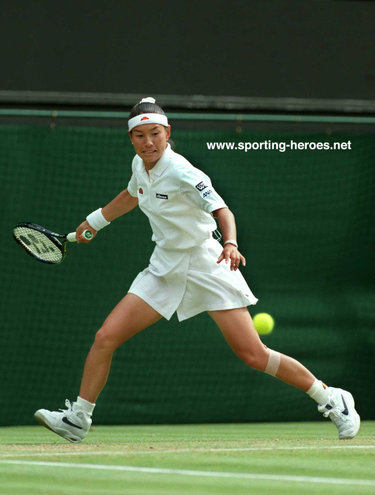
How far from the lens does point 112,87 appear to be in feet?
30.7

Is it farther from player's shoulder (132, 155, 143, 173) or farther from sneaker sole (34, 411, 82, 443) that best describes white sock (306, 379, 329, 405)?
player's shoulder (132, 155, 143, 173)

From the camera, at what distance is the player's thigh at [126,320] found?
6242 mm

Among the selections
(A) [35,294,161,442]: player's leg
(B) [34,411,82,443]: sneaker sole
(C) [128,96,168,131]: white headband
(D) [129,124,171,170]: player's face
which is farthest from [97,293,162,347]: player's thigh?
(C) [128,96,168,131]: white headband

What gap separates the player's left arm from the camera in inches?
226

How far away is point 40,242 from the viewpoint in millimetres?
7012

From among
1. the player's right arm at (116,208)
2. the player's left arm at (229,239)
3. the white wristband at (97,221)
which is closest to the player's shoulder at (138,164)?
the player's right arm at (116,208)

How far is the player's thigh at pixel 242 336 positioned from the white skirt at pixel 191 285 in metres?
0.06

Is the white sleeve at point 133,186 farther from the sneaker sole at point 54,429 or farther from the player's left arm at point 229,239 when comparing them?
the sneaker sole at point 54,429

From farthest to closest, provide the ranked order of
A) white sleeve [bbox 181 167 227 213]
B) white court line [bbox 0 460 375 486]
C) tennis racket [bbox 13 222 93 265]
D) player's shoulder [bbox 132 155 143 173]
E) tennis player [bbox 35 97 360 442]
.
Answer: tennis racket [bbox 13 222 93 265], player's shoulder [bbox 132 155 143 173], tennis player [bbox 35 97 360 442], white sleeve [bbox 181 167 227 213], white court line [bbox 0 460 375 486]

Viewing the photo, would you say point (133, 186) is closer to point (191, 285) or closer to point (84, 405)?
point (191, 285)

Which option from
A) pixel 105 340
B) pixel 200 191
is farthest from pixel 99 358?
pixel 200 191

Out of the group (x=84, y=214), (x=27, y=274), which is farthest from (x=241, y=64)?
(x=27, y=274)

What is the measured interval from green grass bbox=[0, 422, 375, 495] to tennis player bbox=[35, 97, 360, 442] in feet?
1.18

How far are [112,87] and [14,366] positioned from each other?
242 cm
